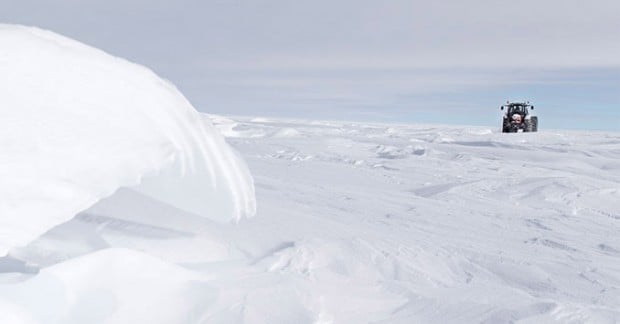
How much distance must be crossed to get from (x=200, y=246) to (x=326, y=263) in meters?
0.66

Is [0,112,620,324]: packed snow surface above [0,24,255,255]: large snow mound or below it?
below

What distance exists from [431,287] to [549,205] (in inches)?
125

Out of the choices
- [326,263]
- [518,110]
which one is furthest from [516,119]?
[326,263]

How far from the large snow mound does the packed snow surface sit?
28cm

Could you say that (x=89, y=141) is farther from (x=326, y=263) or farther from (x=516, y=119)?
(x=516, y=119)

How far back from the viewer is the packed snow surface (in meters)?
2.22

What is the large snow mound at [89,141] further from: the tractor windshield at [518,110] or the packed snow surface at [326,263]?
the tractor windshield at [518,110]

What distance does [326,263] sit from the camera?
120 inches

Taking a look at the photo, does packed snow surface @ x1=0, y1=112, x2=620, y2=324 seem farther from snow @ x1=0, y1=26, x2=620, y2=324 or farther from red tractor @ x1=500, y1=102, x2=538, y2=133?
red tractor @ x1=500, y1=102, x2=538, y2=133

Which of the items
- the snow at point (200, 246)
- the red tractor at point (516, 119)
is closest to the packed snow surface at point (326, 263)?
the snow at point (200, 246)

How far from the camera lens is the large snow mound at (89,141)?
2004 mm

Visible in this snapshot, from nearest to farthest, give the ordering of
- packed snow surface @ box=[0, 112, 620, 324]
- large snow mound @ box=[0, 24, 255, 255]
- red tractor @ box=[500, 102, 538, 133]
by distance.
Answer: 1. large snow mound @ box=[0, 24, 255, 255]
2. packed snow surface @ box=[0, 112, 620, 324]
3. red tractor @ box=[500, 102, 538, 133]

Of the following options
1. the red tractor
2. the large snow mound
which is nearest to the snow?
the large snow mound

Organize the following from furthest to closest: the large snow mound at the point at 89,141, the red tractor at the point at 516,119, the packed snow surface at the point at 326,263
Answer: the red tractor at the point at 516,119 < the packed snow surface at the point at 326,263 < the large snow mound at the point at 89,141
